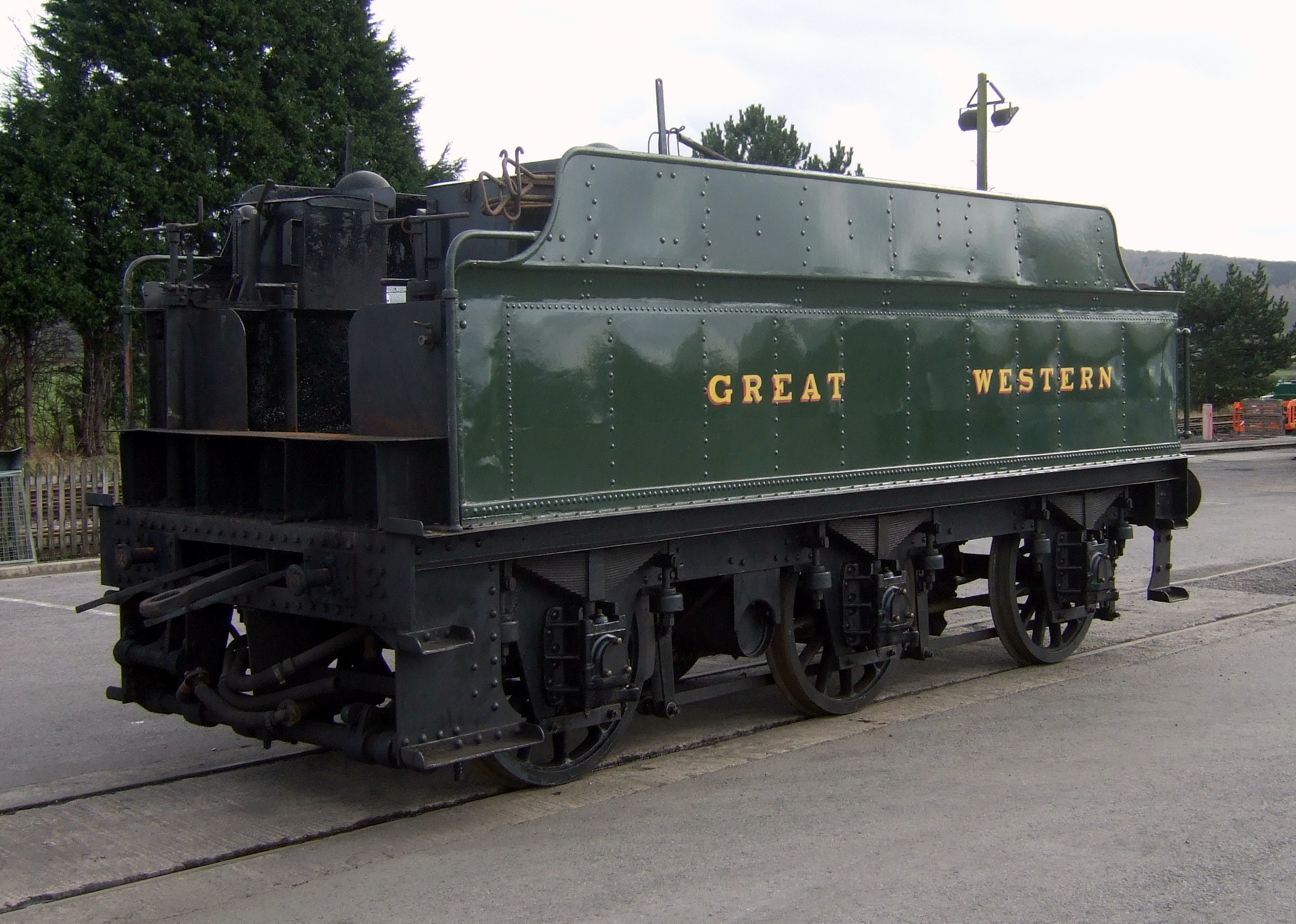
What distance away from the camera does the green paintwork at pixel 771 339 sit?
5676 millimetres

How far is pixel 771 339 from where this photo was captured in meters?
6.79

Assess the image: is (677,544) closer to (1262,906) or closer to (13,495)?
(1262,906)

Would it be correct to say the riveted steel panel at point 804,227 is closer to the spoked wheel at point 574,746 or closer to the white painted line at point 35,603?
the spoked wheel at point 574,746

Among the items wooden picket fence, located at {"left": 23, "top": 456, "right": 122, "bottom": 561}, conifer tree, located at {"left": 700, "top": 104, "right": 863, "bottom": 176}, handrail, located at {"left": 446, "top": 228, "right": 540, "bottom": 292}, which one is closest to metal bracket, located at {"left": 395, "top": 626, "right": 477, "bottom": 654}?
handrail, located at {"left": 446, "top": 228, "right": 540, "bottom": 292}

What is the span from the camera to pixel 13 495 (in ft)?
49.6

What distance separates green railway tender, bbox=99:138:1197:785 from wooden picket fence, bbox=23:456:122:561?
972cm

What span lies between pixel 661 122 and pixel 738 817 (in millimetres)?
3987

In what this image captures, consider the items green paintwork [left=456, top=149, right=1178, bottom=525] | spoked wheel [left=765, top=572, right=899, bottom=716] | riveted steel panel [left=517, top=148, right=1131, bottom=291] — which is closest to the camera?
green paintwork [left=456, top=149, right=1178, bottom=525]

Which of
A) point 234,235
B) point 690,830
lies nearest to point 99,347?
point 234,235

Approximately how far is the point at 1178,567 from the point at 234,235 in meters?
10.5

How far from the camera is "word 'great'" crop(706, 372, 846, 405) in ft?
21.3

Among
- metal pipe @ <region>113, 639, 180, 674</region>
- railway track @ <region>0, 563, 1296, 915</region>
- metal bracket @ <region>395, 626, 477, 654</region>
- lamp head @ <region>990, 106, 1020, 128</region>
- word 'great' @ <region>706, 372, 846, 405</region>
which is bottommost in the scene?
railway track @ <region>0, 563, 1296, 915</region>

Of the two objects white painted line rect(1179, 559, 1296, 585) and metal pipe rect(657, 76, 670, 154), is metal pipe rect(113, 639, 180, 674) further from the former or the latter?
white painted line rect(1179, 559, 1296, 585)

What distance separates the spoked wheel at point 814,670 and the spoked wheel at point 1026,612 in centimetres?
133
